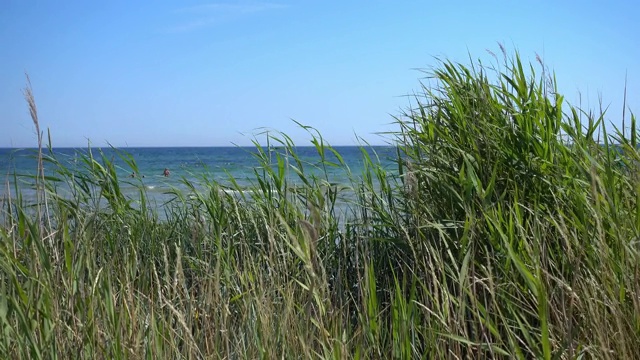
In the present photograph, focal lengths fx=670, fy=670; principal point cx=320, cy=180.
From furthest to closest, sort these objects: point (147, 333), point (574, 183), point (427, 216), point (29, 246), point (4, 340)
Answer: point (427, 216) → point (574, 183) → point (29, 246) → point (147, 333) → point (4, 340)

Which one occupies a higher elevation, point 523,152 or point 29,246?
point 523,152

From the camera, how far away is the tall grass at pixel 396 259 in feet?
7.27

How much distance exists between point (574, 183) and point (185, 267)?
2107 mm

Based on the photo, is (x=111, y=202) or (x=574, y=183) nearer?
(x=574, y=183)

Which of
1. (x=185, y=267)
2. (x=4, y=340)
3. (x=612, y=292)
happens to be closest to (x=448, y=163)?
(x=612, y=292)

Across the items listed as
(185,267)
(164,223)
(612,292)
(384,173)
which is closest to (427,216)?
(384,173)

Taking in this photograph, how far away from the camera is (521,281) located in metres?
2.81

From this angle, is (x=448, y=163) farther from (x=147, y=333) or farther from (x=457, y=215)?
(x=147, y=333)

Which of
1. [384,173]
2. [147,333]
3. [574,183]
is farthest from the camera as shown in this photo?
[384,173]

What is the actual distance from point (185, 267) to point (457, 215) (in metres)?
1.56

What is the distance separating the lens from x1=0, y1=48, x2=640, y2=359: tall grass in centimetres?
222

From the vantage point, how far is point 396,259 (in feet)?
11.1

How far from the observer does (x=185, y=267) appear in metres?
3.78

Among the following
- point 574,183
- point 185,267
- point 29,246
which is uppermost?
point 574,183
